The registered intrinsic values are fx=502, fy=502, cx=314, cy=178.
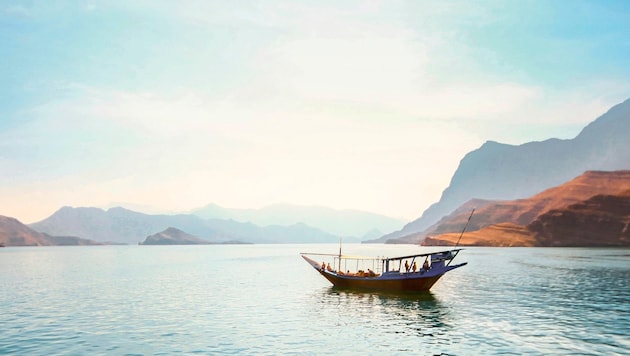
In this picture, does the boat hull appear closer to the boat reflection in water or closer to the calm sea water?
the boat reflection in water

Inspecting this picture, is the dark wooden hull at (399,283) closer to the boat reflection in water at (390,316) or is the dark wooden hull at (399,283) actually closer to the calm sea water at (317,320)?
the boat reflection in water at (390,316)

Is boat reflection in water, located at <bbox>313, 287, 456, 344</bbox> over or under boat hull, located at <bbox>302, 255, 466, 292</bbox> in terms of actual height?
under

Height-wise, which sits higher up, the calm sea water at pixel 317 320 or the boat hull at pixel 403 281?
the boat hull at pixel 403 281

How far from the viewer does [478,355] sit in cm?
2922

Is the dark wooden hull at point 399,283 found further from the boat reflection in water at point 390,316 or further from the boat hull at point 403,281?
the boat reflection in water at point 390,316

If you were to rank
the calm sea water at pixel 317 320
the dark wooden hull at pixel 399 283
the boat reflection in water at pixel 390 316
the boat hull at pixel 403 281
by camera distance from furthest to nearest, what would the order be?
1. the dark wooden hull at pixel 399 283
2. the boat hull at pixel 403 281
3. the boat reflection in water at pixel 390 316
4. the calm sea water at pixel 317 320

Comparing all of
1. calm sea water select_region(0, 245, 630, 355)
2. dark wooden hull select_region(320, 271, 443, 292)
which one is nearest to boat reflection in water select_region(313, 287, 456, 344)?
calm sea water select_region(0, 245, 630, 355)

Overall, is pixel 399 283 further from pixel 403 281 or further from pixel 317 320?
pixel 317 320

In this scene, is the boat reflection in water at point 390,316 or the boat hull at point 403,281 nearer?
the boat reflection in water at point 390,316

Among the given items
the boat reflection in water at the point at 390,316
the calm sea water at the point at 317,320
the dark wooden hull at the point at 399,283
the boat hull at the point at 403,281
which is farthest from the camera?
the dark wooden hull at the point at 399,283

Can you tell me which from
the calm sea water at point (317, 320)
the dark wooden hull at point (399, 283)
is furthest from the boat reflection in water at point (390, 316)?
the dark wooden hull at point (399, 283)

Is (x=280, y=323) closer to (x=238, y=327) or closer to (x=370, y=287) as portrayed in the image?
(x=238, y=327)

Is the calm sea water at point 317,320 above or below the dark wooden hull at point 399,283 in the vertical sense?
below

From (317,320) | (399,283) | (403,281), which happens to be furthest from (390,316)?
(399,283)
